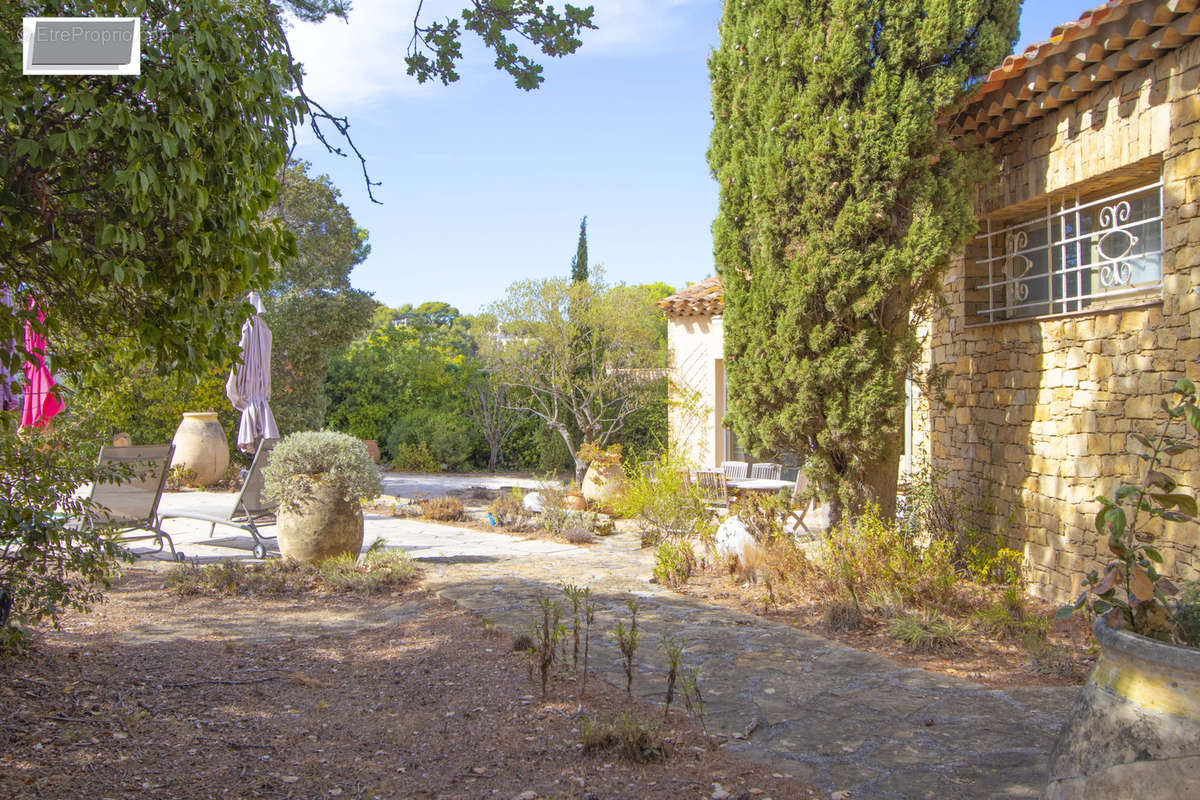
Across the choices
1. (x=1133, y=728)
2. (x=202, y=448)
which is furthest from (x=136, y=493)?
(x=1133, y=728)

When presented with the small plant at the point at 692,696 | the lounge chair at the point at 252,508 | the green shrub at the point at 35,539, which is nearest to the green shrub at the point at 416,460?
the lounge chair at the point at 252,508

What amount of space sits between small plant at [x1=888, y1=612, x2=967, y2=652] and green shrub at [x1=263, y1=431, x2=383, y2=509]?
4030 millimetres

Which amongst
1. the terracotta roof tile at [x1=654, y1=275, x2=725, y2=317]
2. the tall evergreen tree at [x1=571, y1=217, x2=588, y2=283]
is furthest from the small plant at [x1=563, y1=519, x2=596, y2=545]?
the tall evergreen tree at [x1=571, y1=217, x2=588, y2=283]

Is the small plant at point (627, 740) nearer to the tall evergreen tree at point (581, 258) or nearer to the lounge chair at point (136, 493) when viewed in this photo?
the lounge chair at point (136, 493)

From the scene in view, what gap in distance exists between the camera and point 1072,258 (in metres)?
5.46

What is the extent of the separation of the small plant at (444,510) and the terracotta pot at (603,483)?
5.57ft

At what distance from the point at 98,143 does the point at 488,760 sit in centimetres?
246

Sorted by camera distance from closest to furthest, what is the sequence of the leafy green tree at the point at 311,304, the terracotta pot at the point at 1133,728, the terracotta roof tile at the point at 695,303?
the terracotta pot at the point at 1133,728, the terracotta roof tile at the point at 695,303, the leafy green tree at the point at 311,304

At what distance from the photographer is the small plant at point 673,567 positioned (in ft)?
20.0

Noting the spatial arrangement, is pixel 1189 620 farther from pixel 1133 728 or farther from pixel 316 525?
pixel 316 525

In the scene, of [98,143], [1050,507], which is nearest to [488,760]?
[98,143]

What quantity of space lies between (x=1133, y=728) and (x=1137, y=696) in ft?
0.26

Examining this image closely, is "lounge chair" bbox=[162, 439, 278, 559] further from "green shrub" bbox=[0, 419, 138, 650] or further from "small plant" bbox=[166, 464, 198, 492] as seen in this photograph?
"small plant" bbox=[166, 464, 198, 492]

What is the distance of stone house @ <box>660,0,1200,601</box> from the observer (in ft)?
14.2
